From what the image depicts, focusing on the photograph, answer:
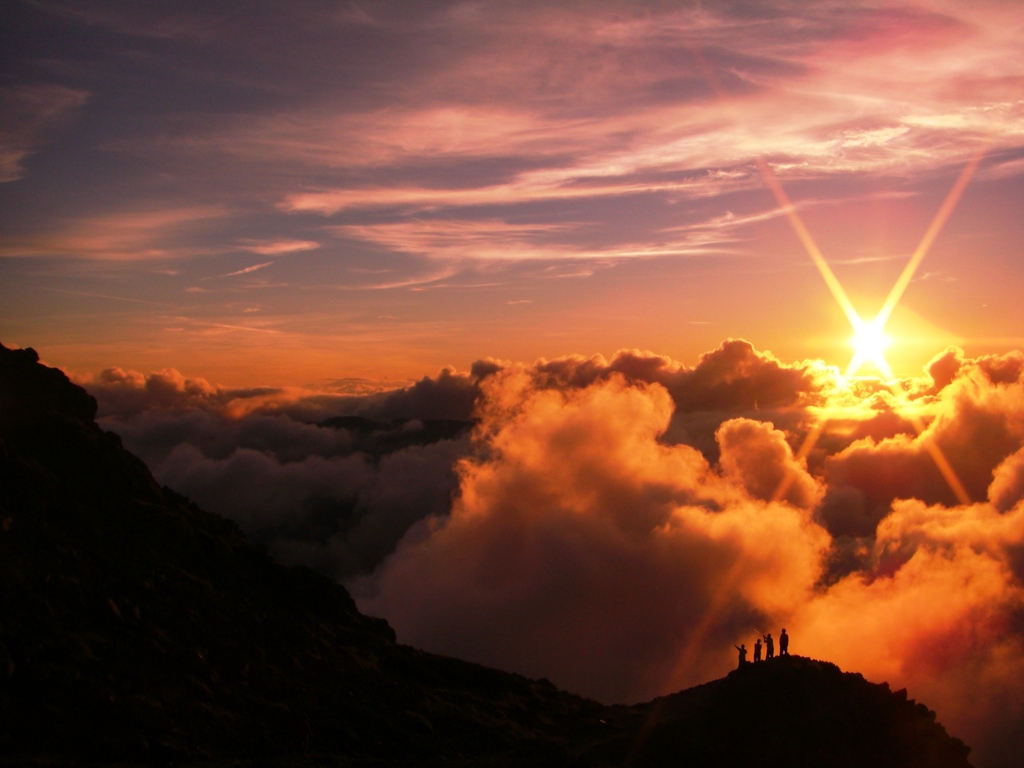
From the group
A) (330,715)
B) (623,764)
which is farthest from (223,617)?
Answer: (623,764)

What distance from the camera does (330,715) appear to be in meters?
40.0

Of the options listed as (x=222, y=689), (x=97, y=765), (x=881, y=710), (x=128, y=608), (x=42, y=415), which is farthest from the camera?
(x=42, y=415)

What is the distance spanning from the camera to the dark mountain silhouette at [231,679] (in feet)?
105

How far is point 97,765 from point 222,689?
985 cm

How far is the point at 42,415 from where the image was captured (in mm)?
52375

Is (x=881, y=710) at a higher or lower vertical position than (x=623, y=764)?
higher

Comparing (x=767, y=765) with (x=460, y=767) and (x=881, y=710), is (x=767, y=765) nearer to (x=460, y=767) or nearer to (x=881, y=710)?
(x=881, y=710)

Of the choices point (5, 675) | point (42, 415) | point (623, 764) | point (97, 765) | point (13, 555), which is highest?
point (42, 415)

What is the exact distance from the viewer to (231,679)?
39406 mm

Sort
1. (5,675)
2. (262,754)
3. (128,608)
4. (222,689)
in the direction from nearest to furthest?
(5,675)
(262,754)
(222,689)
(128,608)

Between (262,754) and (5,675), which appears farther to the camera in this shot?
(262,754)

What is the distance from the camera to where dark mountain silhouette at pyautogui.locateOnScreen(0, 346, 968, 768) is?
3216 cm

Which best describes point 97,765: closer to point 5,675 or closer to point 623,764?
point 5,675

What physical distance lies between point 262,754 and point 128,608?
40.4 feet
